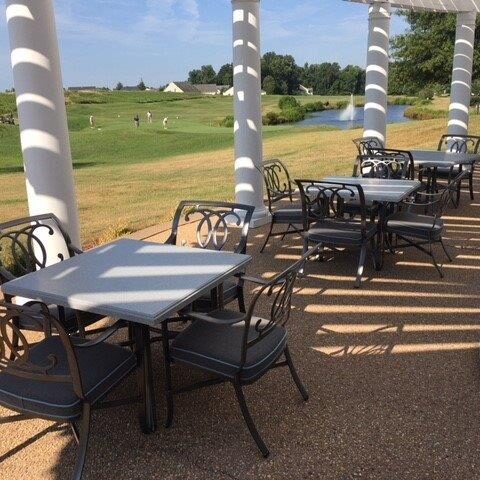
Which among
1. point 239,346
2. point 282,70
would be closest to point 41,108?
point 239,346

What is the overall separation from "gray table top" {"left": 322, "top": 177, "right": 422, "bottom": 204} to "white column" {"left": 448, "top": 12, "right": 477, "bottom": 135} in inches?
273

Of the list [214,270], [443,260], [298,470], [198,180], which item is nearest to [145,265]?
[214,270]

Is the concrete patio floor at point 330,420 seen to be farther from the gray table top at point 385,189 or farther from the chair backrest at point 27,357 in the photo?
the gray table top at point 385,189

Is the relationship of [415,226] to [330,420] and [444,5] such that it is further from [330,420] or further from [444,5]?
[444,5]

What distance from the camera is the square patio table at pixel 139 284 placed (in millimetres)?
2283

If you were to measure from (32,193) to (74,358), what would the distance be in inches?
80.3

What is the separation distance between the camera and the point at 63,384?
219cm

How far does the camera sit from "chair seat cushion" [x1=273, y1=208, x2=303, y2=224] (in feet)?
17.3

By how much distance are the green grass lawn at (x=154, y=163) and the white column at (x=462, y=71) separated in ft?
10.6

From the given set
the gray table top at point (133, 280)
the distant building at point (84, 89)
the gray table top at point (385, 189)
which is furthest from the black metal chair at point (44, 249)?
the distant building at point (84, 89)

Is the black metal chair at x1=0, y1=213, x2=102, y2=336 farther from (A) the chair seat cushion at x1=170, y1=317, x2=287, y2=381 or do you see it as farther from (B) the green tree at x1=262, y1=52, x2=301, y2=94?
(B) the green tree at x1=262, y1=52, x2=301, y2=94

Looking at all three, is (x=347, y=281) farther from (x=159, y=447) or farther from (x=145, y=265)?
(x=159, y=447)

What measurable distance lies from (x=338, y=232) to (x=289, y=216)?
0.72m

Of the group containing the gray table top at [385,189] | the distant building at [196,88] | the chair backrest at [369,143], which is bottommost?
the gray table top at [385,189]
